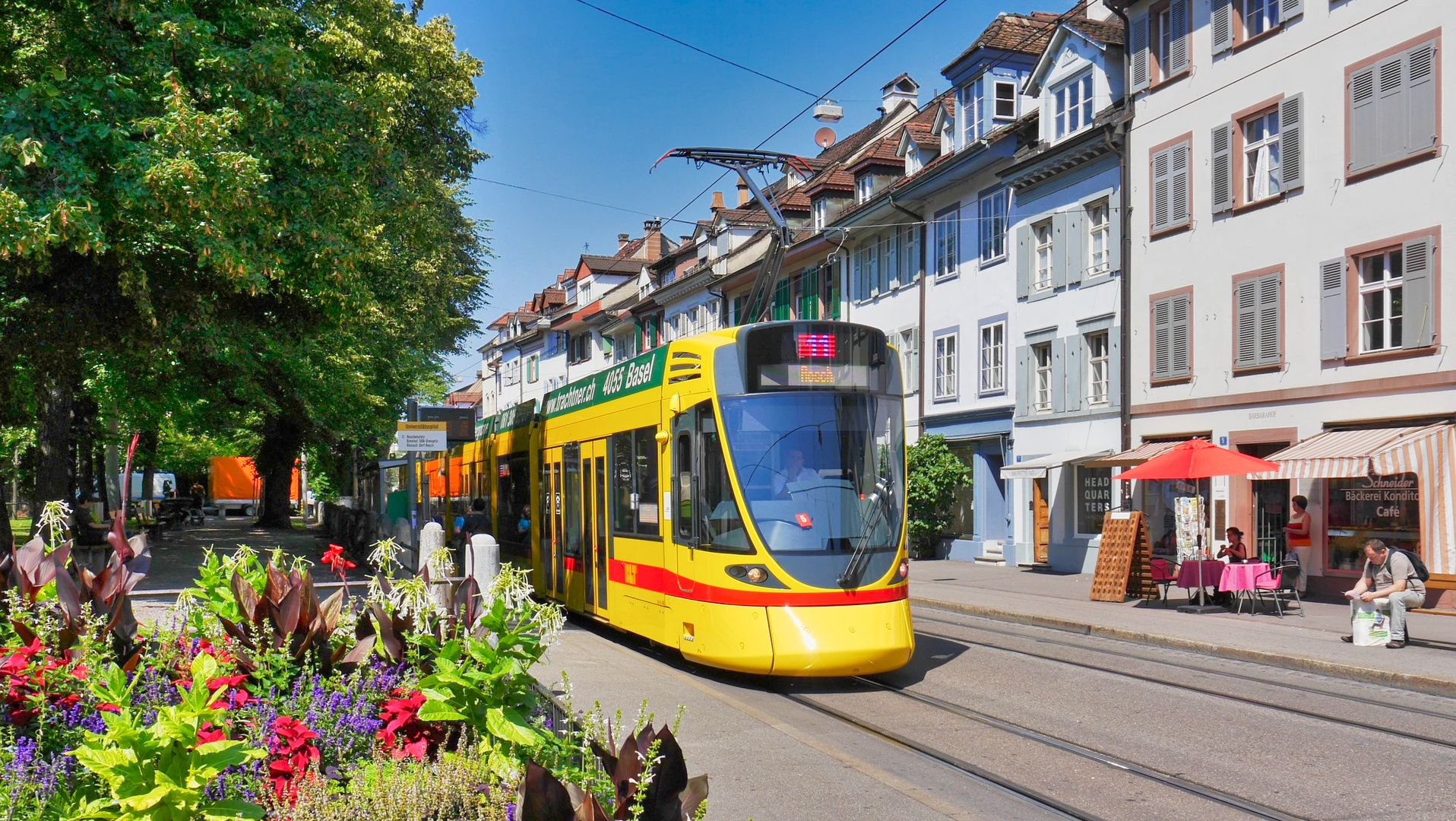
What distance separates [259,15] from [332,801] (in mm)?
13311

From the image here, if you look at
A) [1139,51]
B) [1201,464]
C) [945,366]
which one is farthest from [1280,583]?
[945,366]

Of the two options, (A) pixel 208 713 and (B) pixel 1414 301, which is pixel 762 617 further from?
(B) pixel 1414 301

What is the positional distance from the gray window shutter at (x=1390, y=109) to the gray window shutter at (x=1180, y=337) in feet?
16.4

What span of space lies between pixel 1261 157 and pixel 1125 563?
7604 mm

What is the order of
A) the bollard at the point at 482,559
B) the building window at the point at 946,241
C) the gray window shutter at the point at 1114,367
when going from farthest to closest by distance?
the building window at the point at 946,241 → the gray window shutter at the point at 1114,367 → the bollard at the point at 482,559

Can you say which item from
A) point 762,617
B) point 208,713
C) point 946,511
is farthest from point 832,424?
point 946,511

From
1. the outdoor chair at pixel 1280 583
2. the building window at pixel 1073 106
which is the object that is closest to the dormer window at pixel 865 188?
the building window at pixel 1073 106

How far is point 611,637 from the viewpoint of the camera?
14.5m

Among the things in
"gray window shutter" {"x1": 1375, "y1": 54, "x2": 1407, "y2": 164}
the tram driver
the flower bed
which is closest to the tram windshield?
the tram driver

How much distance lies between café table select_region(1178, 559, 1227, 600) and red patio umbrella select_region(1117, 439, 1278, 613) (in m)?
0.03

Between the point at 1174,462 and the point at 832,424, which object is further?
the point at 1174,462

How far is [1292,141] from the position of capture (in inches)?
816

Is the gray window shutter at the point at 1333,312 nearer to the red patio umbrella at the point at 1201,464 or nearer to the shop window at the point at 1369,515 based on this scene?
the shop window at the point at 1369,515

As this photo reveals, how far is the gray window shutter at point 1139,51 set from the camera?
980 inches
